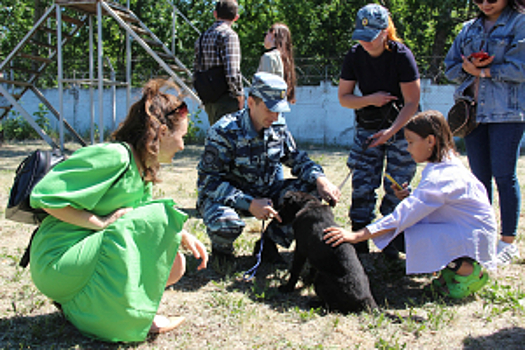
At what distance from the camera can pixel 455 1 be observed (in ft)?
47.6

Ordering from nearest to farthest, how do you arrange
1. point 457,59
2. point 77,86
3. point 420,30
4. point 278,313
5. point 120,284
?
point 120,284, point 278,313, point 457,59, point 77,86, point 420,30

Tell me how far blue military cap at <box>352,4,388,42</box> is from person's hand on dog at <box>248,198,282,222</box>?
4.59 feet

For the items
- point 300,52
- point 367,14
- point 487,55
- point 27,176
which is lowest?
point 27,176

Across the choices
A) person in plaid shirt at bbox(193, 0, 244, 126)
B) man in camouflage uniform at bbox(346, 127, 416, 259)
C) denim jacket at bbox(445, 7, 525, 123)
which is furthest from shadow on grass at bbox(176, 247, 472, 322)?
person in plaid shirt at bbox(193, 0, 244, 126)

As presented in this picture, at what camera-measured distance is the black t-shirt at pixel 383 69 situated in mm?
3471

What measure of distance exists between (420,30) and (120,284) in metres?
18.8

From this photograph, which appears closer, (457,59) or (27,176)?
(27,176)

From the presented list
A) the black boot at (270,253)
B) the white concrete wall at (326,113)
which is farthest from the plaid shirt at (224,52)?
the white concrete wall at (326,113)

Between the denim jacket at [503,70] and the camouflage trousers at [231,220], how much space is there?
55.1 inches

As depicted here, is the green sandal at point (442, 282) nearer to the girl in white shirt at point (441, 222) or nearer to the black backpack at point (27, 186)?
the girl in white shirt at point (441, 222)

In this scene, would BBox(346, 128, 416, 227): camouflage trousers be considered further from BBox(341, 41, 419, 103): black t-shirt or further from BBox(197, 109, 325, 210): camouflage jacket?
BBox(197, 109, 325, 210): camouflage jacket

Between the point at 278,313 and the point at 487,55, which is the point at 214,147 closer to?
the point at 278,313

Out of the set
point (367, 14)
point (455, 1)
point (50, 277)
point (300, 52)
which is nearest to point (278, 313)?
point (50, 277)

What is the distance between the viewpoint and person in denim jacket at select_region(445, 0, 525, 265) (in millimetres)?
3203
